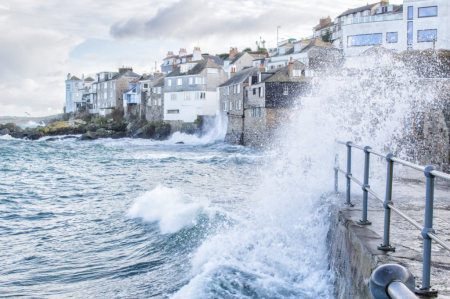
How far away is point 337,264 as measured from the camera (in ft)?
14.1

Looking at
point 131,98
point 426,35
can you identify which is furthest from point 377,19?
point 131,98

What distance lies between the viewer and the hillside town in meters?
38.3

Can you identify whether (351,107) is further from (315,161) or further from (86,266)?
(86,266)

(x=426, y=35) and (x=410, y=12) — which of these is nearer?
(x=426, y=35)

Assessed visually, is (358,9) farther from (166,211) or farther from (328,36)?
(166,211)

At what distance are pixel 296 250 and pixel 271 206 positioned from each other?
228 centimetres

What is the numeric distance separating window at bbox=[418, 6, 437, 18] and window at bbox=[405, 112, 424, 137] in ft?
86.3

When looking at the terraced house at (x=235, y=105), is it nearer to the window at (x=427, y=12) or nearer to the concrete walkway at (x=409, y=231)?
the window at (x=427, y=12)

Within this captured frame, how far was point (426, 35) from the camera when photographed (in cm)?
3897

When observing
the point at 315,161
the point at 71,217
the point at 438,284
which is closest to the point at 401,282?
the point at 438,284

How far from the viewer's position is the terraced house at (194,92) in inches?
2154

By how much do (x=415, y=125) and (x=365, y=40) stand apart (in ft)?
95.2

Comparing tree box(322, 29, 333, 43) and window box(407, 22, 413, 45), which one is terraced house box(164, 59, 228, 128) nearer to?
tree box(322, 29, 333, 43)

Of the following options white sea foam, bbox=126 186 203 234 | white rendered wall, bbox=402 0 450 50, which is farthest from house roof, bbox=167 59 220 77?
white sea foam, bbox=126 186 203 234
